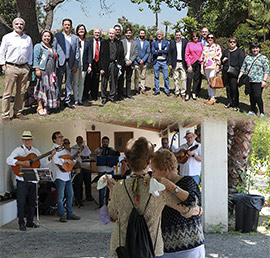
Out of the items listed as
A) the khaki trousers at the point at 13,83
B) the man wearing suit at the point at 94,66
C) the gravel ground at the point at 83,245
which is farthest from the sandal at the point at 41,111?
the gravel ground at the point at 83,245

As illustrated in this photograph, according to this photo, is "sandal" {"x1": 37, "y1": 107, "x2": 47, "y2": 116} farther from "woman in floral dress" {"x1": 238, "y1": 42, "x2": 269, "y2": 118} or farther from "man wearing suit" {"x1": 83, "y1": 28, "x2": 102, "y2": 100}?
"woman in floral dress" {"x1": 238, "y1": 42, "x2": 269, "y2": 118}

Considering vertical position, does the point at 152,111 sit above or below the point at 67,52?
below

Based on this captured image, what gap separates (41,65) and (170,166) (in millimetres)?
4591

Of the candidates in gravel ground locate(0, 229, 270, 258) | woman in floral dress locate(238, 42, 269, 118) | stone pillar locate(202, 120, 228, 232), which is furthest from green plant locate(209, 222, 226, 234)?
woman in floral dress locate(238, 42, 269, 118)

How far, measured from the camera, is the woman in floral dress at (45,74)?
6750 millimetres

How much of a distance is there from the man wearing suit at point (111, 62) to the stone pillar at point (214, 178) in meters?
2.17

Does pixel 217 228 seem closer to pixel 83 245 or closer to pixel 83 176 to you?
pixel 83 245

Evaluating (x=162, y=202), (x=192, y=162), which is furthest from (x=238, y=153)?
(x=162, y=202)

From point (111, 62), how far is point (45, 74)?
146 cm

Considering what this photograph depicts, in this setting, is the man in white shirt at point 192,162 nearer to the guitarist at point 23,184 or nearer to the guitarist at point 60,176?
the guitarist at point 60,176

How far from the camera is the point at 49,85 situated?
691cm

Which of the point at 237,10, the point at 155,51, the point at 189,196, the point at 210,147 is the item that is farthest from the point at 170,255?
the point at 237,10

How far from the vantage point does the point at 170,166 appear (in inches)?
107

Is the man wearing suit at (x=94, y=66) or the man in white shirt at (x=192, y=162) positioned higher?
the man wearing suit at (x=94, y=66)
